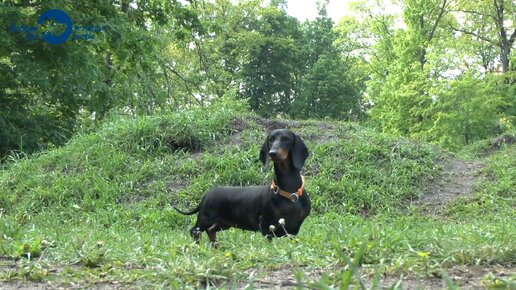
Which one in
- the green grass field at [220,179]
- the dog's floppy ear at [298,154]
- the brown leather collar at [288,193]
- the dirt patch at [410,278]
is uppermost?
the dog's floppy ear at [298,154]

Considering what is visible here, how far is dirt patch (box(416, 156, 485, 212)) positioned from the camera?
10398 millimetres

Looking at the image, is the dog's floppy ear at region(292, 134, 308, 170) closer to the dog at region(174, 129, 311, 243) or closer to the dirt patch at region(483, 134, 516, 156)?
the dog at region(174, 129, 311, 243)

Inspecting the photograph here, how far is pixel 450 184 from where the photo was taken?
36.7 feet

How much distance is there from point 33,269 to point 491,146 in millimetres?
15477

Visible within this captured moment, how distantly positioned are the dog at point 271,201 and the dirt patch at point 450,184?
4889 mm

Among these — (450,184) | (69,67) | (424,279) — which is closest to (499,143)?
(450,184)

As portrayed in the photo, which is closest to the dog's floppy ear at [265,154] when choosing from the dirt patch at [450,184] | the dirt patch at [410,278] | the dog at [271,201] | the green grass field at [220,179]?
the dog at [271,201]

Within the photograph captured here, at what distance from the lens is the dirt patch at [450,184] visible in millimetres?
10398

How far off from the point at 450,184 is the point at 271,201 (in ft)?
21.1

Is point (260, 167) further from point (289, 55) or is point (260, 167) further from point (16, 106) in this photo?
point (289, 55)

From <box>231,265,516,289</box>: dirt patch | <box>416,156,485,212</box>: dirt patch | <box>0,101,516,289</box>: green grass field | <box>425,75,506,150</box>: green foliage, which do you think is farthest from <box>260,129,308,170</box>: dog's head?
<box>425,75,506,150</box>: green foliage

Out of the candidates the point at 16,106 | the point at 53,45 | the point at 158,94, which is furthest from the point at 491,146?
the point at 16,106

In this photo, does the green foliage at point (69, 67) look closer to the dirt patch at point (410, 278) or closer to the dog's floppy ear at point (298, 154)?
the dog's floppy ear at point (298, 154)
